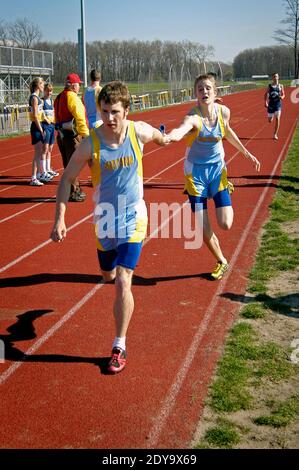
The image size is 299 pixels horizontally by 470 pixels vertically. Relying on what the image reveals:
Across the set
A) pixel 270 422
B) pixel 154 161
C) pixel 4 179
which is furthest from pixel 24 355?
pixel 154 161

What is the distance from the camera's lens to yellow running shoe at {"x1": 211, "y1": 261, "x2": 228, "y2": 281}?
5.79 m

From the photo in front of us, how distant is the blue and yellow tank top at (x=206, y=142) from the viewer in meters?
5.48

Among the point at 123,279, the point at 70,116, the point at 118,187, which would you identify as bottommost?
the point at 123,279

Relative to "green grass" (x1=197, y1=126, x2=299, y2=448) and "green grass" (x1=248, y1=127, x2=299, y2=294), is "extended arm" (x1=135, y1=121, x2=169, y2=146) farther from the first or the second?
"green grass" (x1=248, y1=127, x2=299, y2=294)

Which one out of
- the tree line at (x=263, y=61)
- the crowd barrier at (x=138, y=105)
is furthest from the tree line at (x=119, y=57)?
the tree line at (x=263, y=61)

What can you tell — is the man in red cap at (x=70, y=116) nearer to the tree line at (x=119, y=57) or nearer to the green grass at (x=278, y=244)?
the green grass at (x=278, y=244)

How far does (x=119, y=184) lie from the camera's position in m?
3.92

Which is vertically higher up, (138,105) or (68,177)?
(138,105)

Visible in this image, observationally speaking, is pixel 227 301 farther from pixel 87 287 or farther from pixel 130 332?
pixel 87 287

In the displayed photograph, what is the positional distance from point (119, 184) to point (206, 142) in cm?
191

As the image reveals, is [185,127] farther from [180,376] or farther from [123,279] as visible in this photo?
[180,376]

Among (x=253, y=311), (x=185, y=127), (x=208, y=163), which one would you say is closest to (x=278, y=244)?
(x=208, y=163)

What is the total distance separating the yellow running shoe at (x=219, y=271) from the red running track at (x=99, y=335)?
8 cm

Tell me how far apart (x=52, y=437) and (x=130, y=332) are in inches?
58.8
